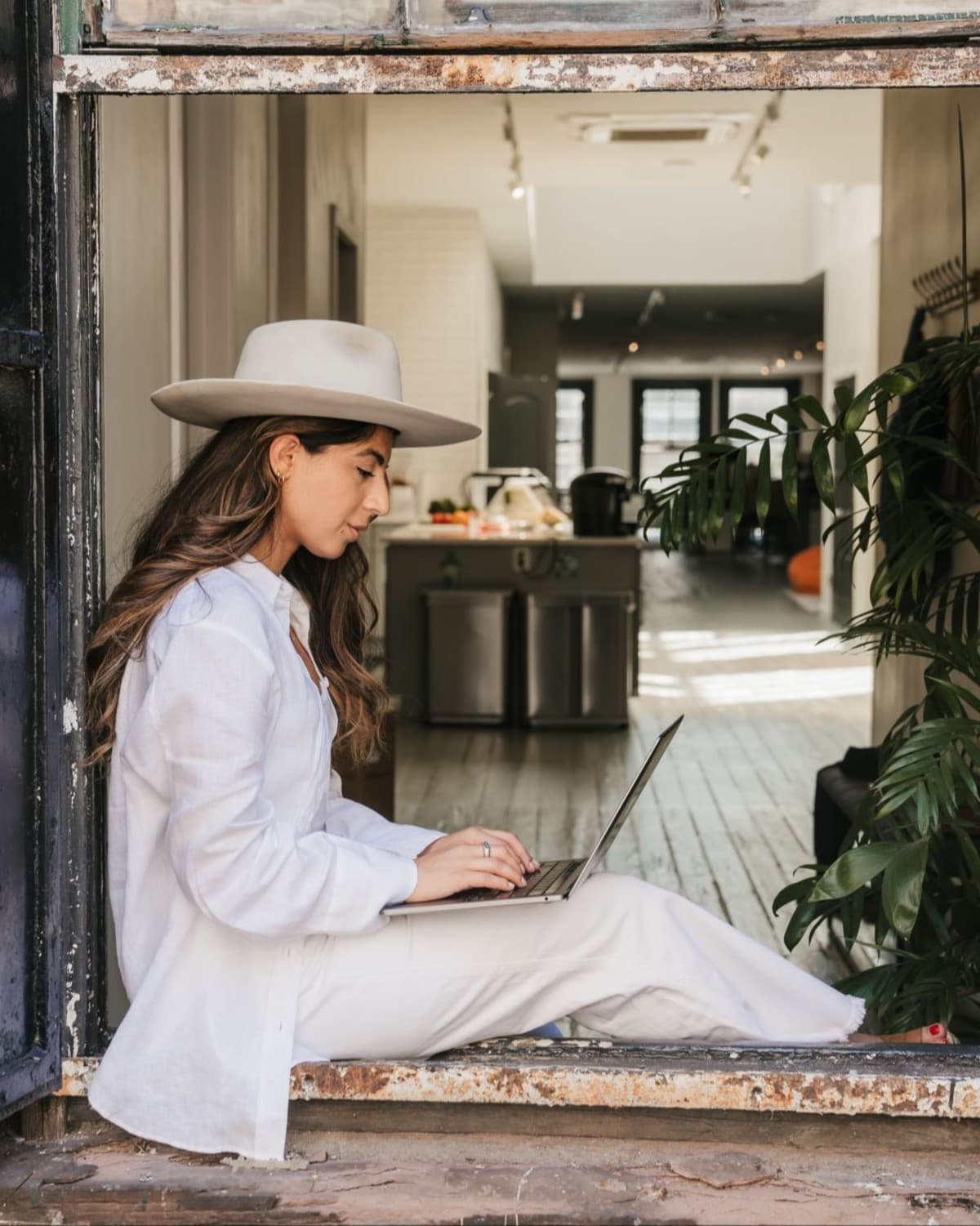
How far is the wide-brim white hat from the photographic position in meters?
1.95

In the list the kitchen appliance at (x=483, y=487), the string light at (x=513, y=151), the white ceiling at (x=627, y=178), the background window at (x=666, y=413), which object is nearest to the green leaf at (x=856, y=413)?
the white ceiling at (x=627, y=178)

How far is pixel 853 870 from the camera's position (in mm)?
2033

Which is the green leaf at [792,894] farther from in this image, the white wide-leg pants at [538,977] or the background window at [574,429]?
the background window at [574,429]

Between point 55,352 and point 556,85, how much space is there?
0.73 metres

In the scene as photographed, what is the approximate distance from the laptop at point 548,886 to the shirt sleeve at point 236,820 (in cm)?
5

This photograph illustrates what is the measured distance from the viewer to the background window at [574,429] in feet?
88.1

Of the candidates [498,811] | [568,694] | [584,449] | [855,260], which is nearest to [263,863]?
[498,811]

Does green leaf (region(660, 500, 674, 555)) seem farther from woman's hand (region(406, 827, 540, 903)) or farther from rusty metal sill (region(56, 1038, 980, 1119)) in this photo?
rusty metal sill (region(56, 1038, 980, 1119))

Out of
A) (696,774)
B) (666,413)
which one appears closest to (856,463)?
(696,774)

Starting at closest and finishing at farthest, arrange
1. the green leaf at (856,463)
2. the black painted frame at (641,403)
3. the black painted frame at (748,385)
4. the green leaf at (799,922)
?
1. the green leaf at (799,922)
2. the green leaf at (856,463)
3. the black painted frame at (641,403)
4. the black painted frame at (748,385)

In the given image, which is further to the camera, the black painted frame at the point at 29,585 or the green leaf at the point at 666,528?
the green leaf at the point at 666,528

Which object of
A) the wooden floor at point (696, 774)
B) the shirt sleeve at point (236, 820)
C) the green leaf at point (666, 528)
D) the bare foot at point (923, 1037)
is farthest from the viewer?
the wooden floor at point (696, 774)

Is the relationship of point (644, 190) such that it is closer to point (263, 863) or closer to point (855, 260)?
point (855, 260)

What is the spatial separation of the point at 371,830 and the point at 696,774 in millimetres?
4387
